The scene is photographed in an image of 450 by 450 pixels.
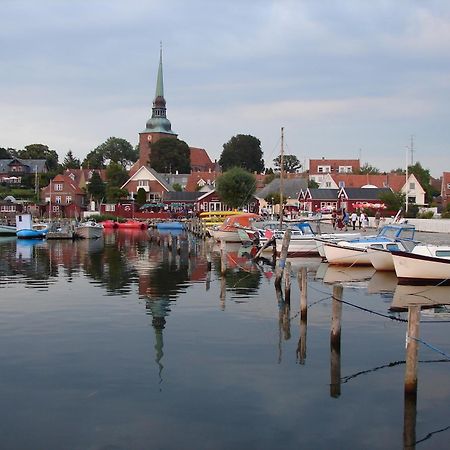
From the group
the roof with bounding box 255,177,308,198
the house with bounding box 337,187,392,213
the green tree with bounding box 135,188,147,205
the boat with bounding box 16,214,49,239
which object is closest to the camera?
the boat with bounding box 16,214,49,239

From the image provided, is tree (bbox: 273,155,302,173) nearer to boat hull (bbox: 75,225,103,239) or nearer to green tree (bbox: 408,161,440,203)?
green tree (bbox: 408,161,440,203)

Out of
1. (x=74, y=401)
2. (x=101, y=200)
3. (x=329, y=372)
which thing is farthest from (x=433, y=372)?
(x=101, y=200)

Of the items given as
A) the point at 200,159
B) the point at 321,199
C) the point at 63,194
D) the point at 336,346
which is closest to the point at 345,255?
the point at 336,346

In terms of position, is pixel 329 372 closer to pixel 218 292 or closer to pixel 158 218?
pixel 218 292

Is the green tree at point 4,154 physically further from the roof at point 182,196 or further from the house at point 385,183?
the house at point 385,183

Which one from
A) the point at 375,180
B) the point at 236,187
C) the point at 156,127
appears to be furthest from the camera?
the point at 156,127

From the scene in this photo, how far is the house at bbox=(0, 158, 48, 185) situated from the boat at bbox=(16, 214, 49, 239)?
70866 millimetres

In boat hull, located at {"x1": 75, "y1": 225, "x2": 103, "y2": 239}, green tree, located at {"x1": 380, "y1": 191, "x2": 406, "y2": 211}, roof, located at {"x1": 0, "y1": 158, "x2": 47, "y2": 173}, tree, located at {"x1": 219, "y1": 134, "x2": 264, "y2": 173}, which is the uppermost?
tree, located at {"x1": 219, "y1": 134, "x2": 264, "y2": 173}

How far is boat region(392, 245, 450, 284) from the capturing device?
28.0 metres

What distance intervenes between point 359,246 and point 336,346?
20.4 meters

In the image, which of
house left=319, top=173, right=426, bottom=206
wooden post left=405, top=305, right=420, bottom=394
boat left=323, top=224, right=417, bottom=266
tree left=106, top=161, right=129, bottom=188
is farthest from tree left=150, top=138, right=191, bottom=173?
wooden post left=405, top=305, right=420, bottom=394

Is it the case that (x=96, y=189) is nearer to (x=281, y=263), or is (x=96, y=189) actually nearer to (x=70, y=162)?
(x=70, y=162)

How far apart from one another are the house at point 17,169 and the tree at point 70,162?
21794mm

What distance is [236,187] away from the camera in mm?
101562
